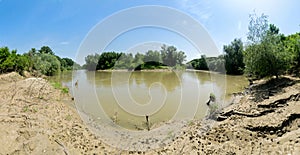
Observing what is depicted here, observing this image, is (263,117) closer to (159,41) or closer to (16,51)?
(159,41)

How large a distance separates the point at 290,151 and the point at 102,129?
619 cm

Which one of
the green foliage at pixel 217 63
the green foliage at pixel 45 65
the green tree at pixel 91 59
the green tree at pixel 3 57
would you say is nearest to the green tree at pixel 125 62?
the green tree at pixel 91 59

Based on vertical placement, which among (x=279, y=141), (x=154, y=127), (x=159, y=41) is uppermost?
(x=159, y=41)

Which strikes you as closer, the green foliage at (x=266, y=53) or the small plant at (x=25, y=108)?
the small plant at (x=25, y=108)

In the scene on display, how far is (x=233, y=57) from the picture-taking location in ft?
112

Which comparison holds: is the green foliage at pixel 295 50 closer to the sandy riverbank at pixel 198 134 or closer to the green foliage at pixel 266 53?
the green foliage at pixel 266 53

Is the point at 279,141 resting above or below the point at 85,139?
above

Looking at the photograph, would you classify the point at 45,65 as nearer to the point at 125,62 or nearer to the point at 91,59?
the point at 91,59

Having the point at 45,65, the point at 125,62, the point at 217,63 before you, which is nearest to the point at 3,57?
the point at 45,65

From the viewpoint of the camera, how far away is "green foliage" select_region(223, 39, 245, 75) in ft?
108

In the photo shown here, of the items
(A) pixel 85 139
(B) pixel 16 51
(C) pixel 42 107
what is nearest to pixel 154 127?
(A) pixel 85 139

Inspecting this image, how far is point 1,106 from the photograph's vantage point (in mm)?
8945

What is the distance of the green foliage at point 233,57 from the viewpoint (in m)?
33.1

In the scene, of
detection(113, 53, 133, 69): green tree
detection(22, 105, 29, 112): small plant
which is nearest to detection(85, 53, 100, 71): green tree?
detection(113, 53, 133, 69): green tree
